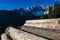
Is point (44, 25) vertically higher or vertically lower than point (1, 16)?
higher

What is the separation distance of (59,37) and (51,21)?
5.28ft

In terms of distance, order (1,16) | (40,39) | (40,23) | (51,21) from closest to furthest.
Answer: (40,39)
(51,21)
(40,23)
(1,16)

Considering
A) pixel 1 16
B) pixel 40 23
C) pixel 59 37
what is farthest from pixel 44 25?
pixel 1 16

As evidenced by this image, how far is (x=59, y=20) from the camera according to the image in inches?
156

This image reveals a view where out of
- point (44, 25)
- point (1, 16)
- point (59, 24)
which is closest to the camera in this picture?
point (59, 24)

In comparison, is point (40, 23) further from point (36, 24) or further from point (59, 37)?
point (59, 37)

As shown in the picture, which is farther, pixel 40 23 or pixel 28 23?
pixel 28 23

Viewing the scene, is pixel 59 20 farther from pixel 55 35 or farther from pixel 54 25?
pixel 55 35

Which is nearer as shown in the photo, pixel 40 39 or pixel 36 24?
pixel 40 39

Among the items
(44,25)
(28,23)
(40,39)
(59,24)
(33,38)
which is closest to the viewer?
(40,39)

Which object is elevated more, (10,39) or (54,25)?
(54,25)

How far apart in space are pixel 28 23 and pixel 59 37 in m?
3.54

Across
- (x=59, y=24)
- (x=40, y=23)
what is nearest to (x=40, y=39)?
(x=59, y=24)

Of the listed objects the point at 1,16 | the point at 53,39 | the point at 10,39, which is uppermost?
the point at 53,39
